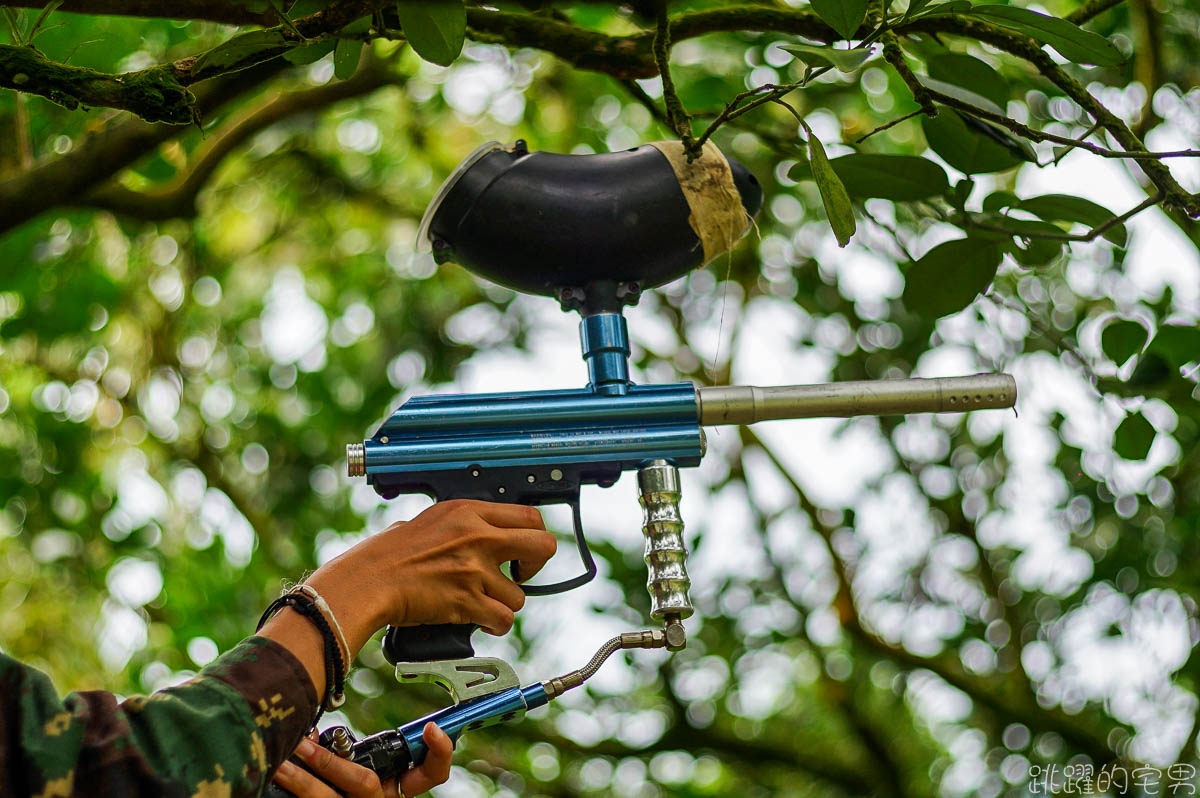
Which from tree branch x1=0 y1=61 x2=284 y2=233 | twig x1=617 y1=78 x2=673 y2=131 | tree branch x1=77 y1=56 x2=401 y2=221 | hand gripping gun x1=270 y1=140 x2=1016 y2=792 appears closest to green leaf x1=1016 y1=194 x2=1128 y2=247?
hand gripping gun x1=270 y1=140 x2=1016 y2=792

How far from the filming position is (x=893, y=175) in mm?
1332

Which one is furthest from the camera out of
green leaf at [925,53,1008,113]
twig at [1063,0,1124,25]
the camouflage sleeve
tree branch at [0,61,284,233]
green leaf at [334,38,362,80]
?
tree branch at [0,61,284,233]

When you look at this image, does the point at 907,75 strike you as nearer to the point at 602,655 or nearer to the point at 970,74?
the point at 970,74

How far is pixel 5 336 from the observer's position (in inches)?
92.0

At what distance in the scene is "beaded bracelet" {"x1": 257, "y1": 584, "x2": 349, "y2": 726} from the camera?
0.97m

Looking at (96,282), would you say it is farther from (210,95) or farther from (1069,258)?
(1069,258)

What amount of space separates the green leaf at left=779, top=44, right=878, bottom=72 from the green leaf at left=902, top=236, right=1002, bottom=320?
0.42 meters

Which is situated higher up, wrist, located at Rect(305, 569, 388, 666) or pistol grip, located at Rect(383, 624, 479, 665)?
wrist, located at Rect(305, 569, 388, 666)

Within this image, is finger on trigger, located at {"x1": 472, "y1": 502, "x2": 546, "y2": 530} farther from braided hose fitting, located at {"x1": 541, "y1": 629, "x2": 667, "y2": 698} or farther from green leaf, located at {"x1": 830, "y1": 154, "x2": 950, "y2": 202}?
green leaf, located at {"x1": 830, "y1": 154, "x2": 950, "y2": 202}

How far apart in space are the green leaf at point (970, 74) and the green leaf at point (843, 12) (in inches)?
12.1

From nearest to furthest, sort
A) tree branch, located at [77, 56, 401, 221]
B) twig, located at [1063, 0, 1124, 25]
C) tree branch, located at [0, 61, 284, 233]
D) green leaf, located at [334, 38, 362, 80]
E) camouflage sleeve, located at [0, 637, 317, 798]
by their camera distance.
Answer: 1. camouflage sleeve, located at [0, 637, 317, 798]
2. green leaf, located at [334, 38, 362, 80]
3. twig, located at [1063, 0, 1124, 25]
4. tree branch, located at [0, 61, 284, 233]
5. tree branch, located at [77, 56, 401, 221]

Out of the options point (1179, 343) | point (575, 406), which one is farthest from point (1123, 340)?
point (575, 406)

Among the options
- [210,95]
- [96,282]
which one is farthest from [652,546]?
[96,282]

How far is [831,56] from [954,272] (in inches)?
19.2
